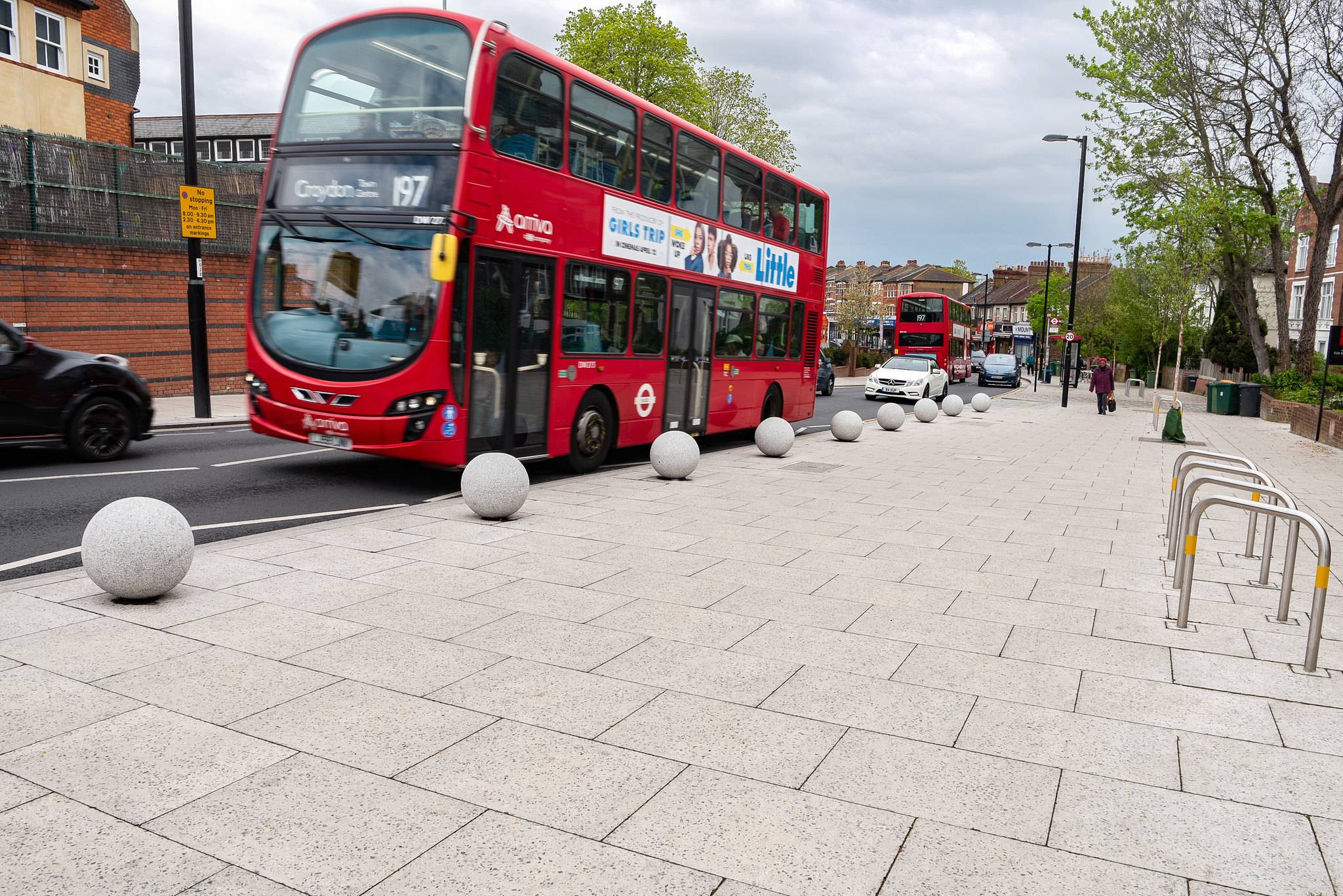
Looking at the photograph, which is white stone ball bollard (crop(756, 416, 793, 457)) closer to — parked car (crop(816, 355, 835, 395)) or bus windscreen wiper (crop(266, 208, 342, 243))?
bus windscreen wiper (crop(266, 208, 342, 243))

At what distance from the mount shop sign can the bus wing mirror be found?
2735 mm

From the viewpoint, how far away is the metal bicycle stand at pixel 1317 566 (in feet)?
15.8

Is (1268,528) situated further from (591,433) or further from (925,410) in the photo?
(925,410)

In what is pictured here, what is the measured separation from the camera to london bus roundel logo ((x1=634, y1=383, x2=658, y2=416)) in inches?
492

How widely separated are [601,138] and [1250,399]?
2642 cm

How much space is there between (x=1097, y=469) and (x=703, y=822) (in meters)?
13.0

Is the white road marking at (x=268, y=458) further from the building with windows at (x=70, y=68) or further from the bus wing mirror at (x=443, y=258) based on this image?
the building with windows at (x=70, y=68)

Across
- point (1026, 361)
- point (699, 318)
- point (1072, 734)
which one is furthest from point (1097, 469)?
point (1026, 361)

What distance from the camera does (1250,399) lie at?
96.8ft

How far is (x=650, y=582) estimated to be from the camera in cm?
645

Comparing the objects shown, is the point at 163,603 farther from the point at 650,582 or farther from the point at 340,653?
the point at 650,582

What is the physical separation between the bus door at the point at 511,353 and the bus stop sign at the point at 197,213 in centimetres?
827

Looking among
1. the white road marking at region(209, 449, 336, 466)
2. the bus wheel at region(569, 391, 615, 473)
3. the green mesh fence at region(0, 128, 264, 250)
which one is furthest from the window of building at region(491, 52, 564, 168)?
the green mesh fence at region(0, 128, 264, 250)

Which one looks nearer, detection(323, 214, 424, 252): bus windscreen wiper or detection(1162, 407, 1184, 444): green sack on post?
detection(323, 214, 424, 252): bus windscreen wiper
